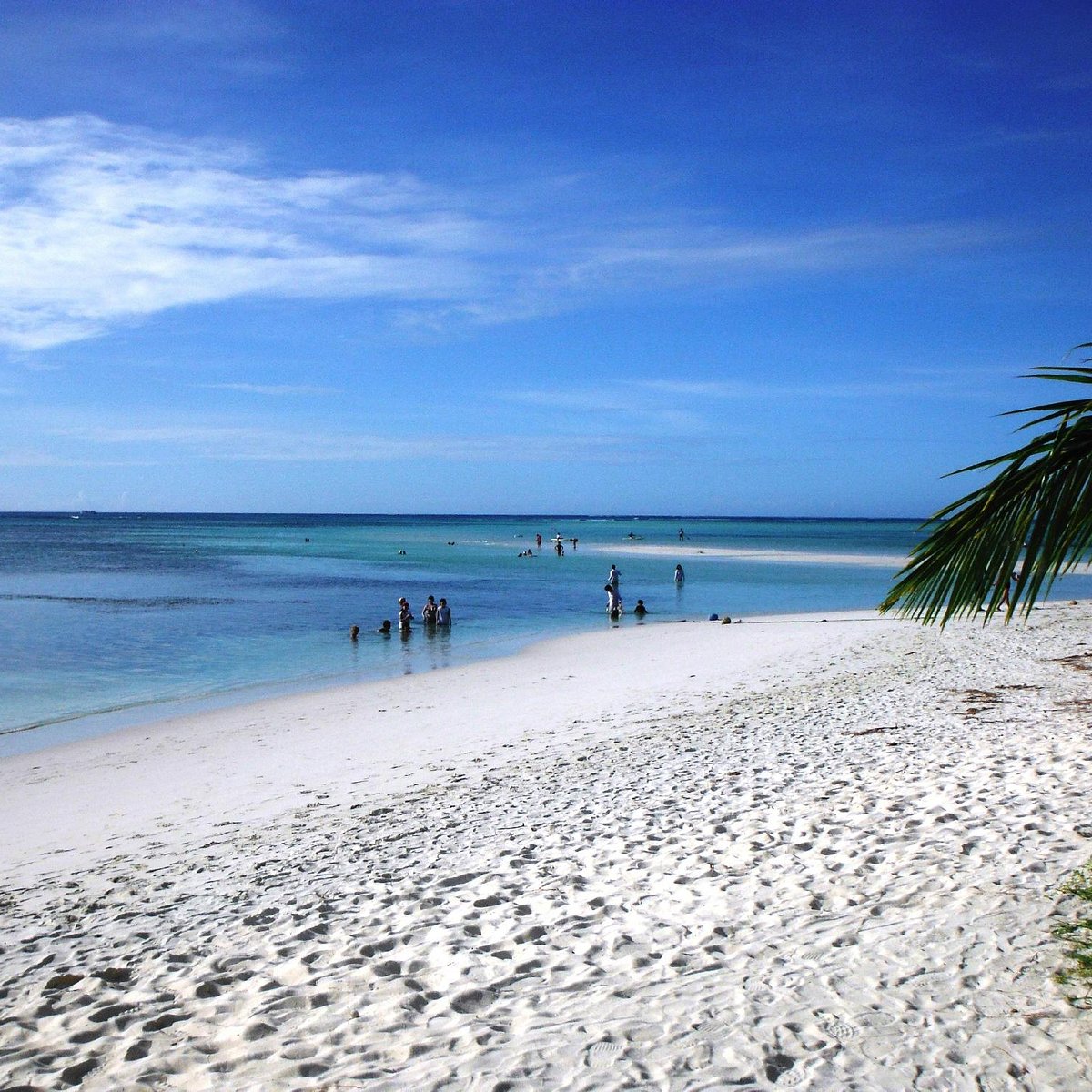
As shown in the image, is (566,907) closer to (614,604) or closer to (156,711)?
(156,711)

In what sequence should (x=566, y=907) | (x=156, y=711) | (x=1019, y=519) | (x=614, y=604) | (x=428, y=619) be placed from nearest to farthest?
(x=1019, y=519)
(x=566, y=907)
(x=156, y=711)
(x=428, y=619)
(x=614, y=604)

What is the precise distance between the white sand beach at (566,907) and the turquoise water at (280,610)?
5.50 meters

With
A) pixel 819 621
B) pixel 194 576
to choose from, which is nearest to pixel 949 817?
pixel 819 621

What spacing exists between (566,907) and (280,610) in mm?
26596

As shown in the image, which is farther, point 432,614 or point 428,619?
point 432,614

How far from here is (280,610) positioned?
101 feet

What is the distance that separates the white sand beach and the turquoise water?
5501mm

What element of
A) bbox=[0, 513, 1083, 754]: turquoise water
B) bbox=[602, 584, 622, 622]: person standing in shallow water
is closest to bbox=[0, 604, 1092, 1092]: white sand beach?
bbox=[0, 513, 1083, 754]: turquoise water

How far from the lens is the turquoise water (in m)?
17.1

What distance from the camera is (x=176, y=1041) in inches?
169

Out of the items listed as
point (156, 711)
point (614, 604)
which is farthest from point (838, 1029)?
point (614, 604)

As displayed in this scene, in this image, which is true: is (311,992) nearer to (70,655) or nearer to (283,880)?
(283,880)

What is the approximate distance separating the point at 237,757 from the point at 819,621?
1785 cm

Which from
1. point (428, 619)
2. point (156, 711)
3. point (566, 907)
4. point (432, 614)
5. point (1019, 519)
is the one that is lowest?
point (156, 711)
